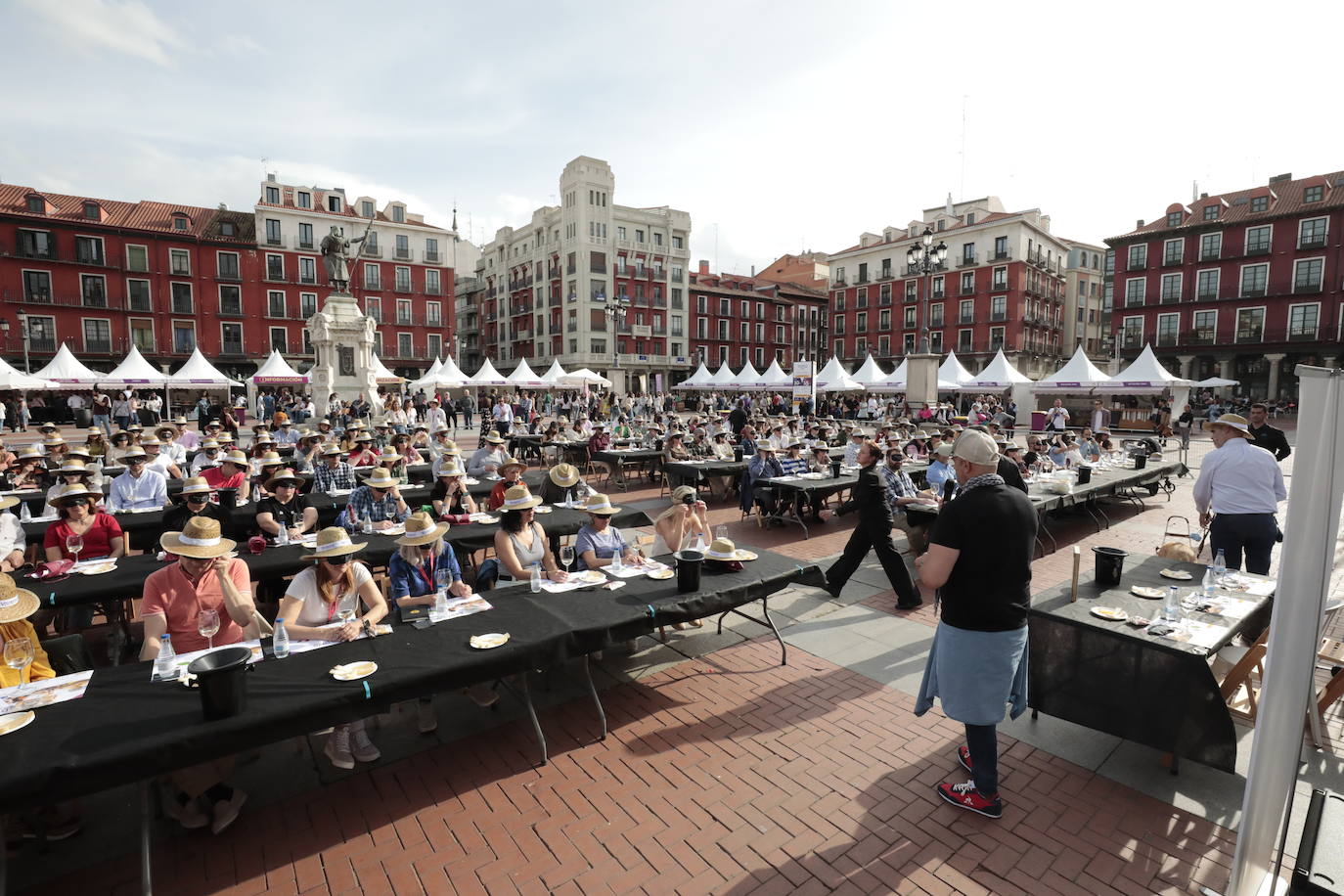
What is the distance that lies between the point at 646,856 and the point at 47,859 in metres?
3.12

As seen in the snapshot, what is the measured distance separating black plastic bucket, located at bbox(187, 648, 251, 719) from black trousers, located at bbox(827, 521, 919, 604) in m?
5.18

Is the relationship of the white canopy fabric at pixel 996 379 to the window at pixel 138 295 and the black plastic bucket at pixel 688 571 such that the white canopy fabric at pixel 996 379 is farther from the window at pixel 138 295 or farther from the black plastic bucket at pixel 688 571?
the window at pixel 138 295

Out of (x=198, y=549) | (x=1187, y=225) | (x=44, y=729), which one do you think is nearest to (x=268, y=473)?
(x=198, y=549)

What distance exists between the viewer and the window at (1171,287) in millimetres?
44812

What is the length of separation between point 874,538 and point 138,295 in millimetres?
50956

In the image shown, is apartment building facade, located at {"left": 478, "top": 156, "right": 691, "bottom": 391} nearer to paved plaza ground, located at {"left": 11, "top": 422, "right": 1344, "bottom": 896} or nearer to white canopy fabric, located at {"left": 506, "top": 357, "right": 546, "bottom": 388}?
white canopy fabric, located at {"left": 506, "top": 357, "right": 546, "bottom": 388}

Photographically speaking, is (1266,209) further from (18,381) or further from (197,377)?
(18,381)

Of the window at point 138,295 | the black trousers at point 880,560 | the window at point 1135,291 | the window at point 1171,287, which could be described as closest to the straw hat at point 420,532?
the black trousers at point 880,560

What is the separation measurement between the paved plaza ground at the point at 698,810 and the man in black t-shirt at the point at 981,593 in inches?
20.4

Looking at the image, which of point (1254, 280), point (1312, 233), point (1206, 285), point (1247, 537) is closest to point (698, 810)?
point (1247, 537)

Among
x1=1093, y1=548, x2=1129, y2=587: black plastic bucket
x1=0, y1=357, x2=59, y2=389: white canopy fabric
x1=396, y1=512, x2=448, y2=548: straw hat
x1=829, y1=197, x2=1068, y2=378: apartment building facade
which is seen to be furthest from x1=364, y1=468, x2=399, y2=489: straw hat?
x1=829, y1=197, x2=1068, y2=378: apartment building facade

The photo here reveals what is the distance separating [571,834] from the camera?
360 cm

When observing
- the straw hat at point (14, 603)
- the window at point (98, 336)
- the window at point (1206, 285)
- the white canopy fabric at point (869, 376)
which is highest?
the window at point (1206, 285)

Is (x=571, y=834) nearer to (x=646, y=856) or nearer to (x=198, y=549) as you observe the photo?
(x=646, y=856)
